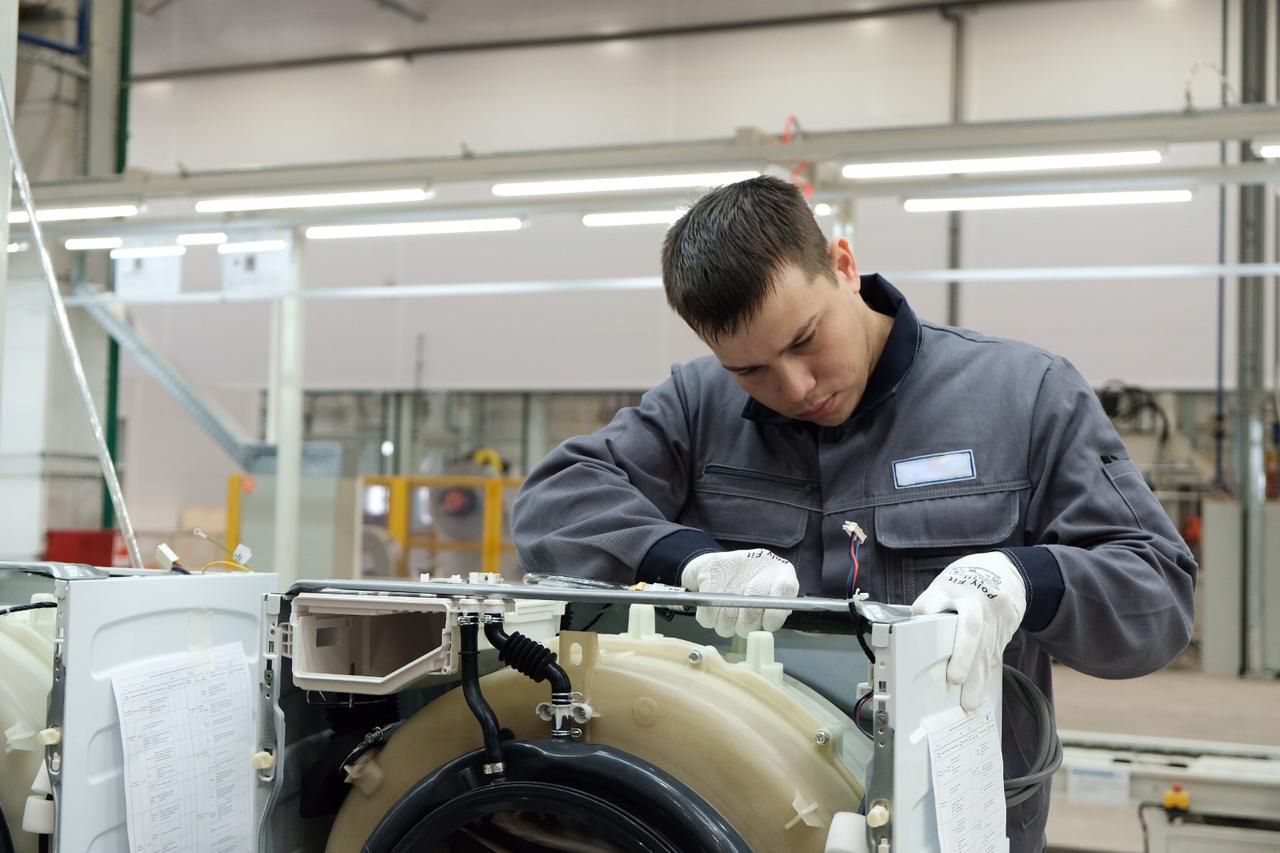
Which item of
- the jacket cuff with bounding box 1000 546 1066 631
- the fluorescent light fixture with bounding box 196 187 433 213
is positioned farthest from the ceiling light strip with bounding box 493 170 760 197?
the jacket cuff with bounding box 1000 546 1066 631

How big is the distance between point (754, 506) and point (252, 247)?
4.95 meters

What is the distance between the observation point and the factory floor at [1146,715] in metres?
3.90

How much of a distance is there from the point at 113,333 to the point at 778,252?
583 cm

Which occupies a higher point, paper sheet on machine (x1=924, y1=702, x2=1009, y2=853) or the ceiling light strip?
the ceiling light strip

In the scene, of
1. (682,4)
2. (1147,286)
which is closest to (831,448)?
(1147,286)

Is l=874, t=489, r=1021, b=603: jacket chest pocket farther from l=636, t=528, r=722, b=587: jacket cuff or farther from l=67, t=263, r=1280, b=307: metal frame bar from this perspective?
l=67, t=263, r=1280, b=307: metal frame bar

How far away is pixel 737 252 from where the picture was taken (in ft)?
3.65

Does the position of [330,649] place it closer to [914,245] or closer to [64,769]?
[64,769]

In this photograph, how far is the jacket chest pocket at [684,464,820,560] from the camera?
129 cm

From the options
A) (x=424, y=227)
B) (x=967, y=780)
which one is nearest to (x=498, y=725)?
(x=967, y=780)

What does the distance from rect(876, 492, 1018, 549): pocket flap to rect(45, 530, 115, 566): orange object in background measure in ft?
19.1

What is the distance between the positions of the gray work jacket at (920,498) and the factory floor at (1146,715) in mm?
2744

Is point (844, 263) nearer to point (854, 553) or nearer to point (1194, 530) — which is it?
point (854, 553)

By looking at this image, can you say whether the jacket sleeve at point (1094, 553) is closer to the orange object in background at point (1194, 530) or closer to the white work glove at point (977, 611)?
the white work glove at point (977, 611)
